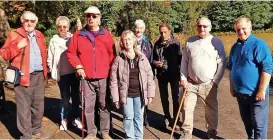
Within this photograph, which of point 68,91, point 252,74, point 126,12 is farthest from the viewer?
point 126,12

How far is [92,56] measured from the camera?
4.77 meters

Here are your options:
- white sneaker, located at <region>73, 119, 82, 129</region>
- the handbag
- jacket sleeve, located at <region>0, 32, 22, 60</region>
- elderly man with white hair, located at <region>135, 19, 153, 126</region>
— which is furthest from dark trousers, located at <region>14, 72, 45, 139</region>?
elderly man with white hair, located at <region>135, 19, 153, 126</region>

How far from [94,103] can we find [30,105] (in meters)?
0.90

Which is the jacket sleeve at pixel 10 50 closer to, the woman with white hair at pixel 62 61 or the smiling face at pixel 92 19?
the woman with white hair at pixel 62 61

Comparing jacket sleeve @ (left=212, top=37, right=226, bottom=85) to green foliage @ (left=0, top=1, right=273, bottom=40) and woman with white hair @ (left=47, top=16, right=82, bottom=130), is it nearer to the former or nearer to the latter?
woman with white hair @ (left=47, top=16, right=82, bottom=130)

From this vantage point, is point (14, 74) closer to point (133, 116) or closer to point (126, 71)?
point (126, 71)

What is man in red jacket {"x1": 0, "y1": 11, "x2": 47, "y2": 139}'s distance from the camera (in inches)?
185

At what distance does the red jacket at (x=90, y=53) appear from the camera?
4770 millimetres

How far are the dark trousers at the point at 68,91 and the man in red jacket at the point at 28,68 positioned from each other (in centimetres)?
37

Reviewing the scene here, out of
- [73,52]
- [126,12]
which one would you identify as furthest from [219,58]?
[126,12]

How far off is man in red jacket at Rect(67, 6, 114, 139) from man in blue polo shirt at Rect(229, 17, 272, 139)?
5.52 ft

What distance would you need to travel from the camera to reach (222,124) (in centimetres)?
591

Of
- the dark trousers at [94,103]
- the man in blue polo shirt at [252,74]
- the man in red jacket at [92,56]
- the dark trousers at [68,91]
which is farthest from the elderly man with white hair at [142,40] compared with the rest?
the man in blue polo shirt at [252,74]

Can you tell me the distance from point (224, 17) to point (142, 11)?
14705 millimetres
